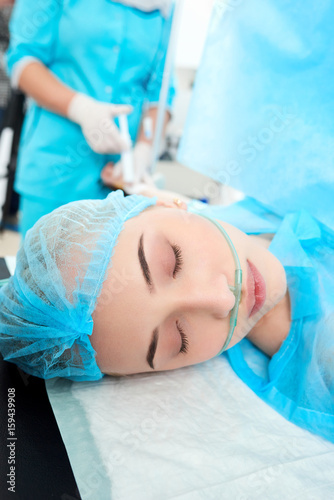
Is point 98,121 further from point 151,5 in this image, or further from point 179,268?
point 179,268

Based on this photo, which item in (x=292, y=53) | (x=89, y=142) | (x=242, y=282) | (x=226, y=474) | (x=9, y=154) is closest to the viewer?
(x=226, y=474)

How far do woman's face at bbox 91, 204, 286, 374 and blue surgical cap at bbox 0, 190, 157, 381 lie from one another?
3 cm

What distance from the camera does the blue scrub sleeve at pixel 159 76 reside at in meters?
1.59

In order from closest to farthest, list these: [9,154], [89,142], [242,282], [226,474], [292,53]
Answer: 1. [226,474]
2. [242,282]
3. [292,53]
4. [89,142]
5. [9,154]

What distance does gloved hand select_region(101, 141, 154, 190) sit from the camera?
160 cm

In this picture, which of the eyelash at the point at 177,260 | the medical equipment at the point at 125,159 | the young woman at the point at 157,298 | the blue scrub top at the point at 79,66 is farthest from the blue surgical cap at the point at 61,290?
the blue scrub top at the point at 79,66

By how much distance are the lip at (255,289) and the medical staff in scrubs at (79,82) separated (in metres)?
0.81

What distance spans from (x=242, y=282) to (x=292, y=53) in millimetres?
716

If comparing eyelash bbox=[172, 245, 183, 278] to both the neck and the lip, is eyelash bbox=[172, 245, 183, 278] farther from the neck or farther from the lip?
the neck

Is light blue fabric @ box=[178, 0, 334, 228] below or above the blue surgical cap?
above

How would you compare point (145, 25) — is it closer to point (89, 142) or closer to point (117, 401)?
point (89, 142)

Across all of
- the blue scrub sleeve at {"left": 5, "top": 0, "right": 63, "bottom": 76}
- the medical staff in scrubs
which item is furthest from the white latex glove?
the blue scrub sleeve at {"left": 5, "top": 0, "right": 63, "bottom": 76}

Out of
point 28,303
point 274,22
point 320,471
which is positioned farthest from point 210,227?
point 274,22

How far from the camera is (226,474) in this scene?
80 centimetres
